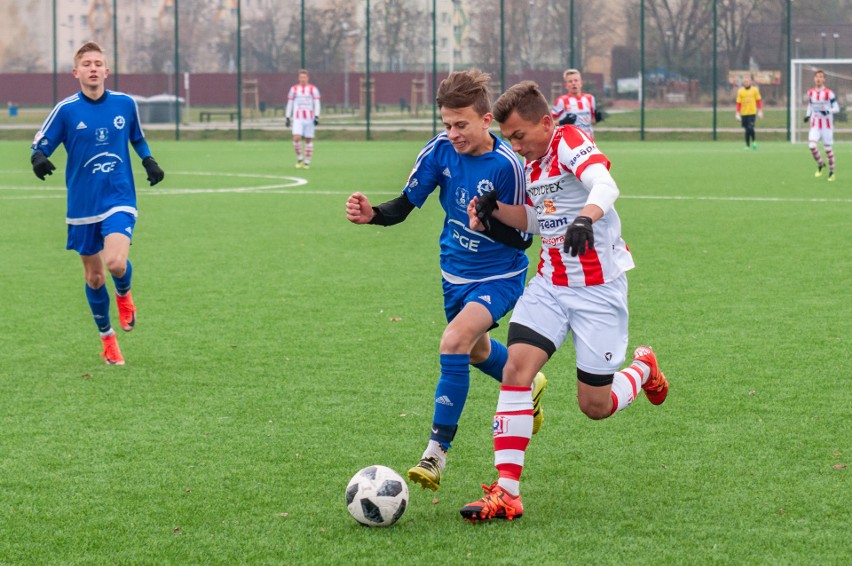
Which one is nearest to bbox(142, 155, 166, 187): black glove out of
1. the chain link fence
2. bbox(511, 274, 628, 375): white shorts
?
bbox(511, 274, 628, 375): white shorts

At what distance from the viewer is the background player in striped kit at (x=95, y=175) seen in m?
8.08

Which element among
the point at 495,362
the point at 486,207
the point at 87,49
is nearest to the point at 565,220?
the point at 486,207

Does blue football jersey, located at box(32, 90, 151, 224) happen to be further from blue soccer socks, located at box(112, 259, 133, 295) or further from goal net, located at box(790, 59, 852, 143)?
goal net, located at box(790, 59, 852, 143)

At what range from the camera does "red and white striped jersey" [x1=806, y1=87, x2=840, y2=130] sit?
24969 mm

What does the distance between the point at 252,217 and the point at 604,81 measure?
93.0ft

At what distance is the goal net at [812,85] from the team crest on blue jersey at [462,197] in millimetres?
35996

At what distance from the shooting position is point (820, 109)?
25.0 m

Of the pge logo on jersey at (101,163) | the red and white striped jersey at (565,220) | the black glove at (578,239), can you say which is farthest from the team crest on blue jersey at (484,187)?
the pge logo on jersey at (101,163)

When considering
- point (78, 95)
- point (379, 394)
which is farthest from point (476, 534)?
point (78, 95)

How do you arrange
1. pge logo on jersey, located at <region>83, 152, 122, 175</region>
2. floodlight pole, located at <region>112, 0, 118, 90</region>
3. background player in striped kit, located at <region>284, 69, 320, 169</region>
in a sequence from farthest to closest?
1. floodlight pole, located at <region>112, 0, 118, 90</region>
2. background player in striped kit, located at <region>284, 69, 320, 169</region>
3. pge logo on jersey, located at <region>83, 152, 122, 175</region>

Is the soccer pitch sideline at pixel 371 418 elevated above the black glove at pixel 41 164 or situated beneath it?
situated beneath

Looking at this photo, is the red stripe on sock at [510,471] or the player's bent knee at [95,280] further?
the player's bent knee at [95,280]

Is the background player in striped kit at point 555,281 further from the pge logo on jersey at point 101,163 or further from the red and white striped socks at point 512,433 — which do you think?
the pge logo on jersey at point 101,163

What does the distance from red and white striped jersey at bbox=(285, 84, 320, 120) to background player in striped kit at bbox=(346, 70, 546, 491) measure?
23.9 m
